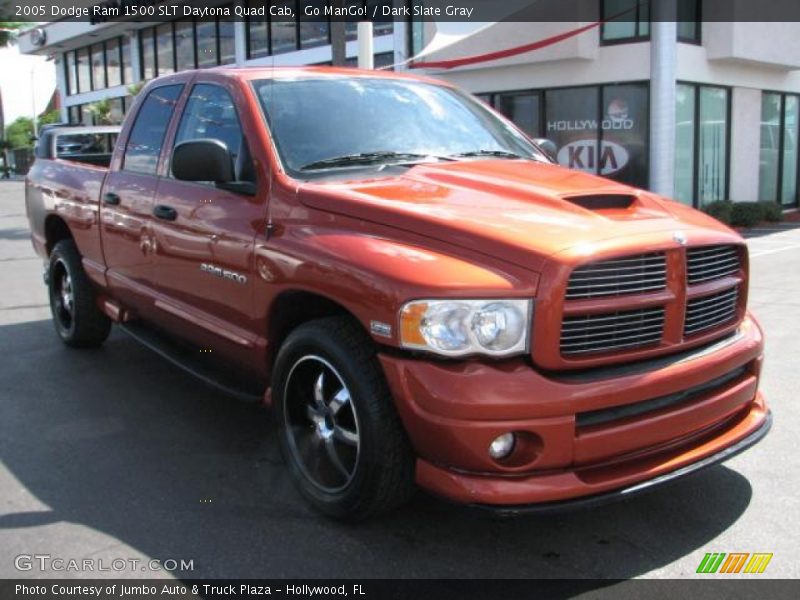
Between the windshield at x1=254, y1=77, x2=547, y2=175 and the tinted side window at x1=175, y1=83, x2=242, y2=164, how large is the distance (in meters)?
0.21

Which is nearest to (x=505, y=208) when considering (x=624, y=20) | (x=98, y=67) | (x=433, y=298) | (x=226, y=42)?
(x=433, y=298)

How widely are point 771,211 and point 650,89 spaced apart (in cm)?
434

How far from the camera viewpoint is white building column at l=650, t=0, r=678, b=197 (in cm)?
1434

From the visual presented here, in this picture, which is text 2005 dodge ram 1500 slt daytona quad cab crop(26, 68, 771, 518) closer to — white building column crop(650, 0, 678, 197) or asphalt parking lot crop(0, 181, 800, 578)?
asphalt parking lot crop(0, 181, 800, 578)

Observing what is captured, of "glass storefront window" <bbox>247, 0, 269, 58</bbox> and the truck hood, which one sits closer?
the truck hood

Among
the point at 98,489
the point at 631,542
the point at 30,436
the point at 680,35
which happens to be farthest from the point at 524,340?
the point at 680,35

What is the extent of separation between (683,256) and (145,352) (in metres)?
4.53

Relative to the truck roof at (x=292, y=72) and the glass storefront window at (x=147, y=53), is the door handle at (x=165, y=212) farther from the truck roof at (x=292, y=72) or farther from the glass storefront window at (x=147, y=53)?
the glass storefront window at (x=147, y=53)

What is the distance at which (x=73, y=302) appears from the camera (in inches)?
247

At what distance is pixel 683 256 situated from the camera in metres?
3.27

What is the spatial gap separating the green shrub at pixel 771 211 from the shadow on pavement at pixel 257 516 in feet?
47.2

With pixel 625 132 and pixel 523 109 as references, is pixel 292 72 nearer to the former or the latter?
pixel 625 132

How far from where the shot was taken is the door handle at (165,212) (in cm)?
458

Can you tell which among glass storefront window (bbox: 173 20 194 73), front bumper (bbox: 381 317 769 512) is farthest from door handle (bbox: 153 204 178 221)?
glass storefront window (bbox: 173 20 194 73)
